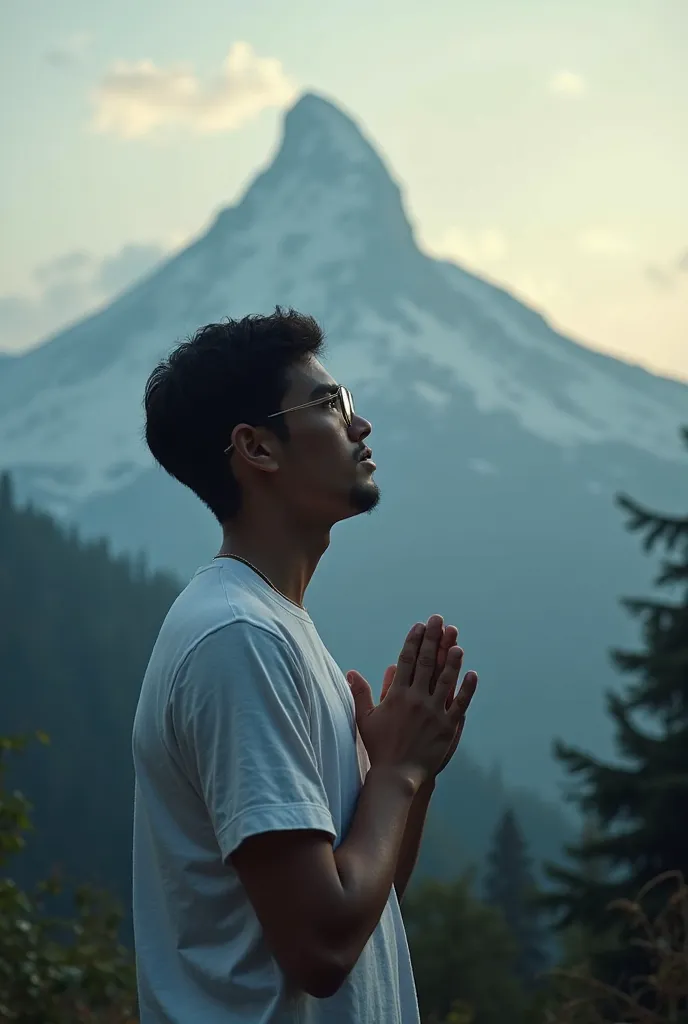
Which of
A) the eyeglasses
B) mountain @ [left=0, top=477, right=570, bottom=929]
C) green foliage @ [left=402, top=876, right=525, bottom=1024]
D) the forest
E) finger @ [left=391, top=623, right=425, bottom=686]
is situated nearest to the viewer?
finger @ [left=391, top=623, right=425, bottom=686]

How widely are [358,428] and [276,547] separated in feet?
0.99

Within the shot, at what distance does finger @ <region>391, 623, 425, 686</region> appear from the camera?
2125 mm

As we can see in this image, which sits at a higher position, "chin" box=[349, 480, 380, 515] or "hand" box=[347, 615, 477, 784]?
"chin" box=[349, 480, 380, 515]

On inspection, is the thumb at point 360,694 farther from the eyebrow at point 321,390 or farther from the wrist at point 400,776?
the eyebrow at point 321,390

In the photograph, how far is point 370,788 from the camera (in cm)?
202

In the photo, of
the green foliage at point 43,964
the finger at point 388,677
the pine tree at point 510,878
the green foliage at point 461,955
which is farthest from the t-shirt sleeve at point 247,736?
the pine tree at point 510,878

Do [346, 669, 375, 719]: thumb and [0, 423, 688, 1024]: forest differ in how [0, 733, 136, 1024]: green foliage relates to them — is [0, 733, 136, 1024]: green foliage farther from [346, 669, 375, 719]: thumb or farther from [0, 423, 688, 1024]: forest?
[346, 669, 375, 719]: thumb

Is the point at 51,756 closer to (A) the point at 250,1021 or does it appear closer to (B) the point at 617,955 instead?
(B) the point at 617,955

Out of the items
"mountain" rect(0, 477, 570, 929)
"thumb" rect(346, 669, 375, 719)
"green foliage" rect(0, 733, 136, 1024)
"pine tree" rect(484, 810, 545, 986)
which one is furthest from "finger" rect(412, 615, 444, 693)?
"mountain" rect(0, 477, 570, 929)

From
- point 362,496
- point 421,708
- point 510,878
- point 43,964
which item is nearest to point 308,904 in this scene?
point 421,708

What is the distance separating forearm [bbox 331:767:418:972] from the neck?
0.37 meters

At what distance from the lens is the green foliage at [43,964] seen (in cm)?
430

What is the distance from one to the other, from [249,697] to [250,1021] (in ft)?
1.56

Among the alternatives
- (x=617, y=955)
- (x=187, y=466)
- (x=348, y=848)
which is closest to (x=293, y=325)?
(x=187, y=466)
